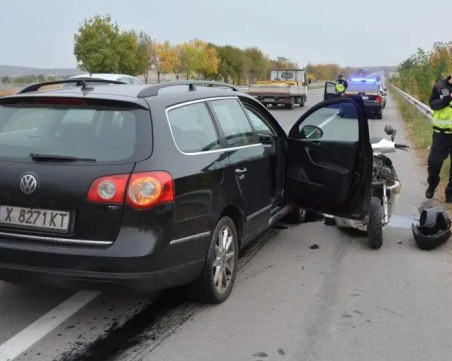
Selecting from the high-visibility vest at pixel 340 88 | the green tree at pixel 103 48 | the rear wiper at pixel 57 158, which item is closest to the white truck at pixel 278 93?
the high-visibility vest at pixel 340 88

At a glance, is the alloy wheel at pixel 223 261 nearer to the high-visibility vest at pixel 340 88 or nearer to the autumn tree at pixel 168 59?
the high-visibility vest at pixel 340 88

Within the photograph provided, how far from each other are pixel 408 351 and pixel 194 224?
1.57 metres

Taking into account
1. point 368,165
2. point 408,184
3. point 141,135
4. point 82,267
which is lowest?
point 408,184

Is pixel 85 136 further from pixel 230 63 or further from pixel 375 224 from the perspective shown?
pixel 230 63

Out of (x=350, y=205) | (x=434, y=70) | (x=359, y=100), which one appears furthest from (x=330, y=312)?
(x=434, y=70)

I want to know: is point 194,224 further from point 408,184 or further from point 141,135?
point 408,184

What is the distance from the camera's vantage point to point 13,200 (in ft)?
11.8

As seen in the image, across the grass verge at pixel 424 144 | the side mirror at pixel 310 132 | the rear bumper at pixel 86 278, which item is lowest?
the grass verge at pixel 424 144

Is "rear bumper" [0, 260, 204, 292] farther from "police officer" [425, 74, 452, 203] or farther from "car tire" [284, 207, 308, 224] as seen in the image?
"police officer" [425, 74, 452, 203]

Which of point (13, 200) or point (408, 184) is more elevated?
point (13, 200)

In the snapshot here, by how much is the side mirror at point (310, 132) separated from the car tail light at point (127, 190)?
258 centimetres

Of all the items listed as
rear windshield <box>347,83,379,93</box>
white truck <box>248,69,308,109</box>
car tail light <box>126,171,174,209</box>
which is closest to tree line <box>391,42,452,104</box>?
rear windshield <box>347,83,379,93</box>

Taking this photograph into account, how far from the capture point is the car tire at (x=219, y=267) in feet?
13.2

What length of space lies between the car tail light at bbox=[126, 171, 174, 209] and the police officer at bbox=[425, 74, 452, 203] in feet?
16.9
